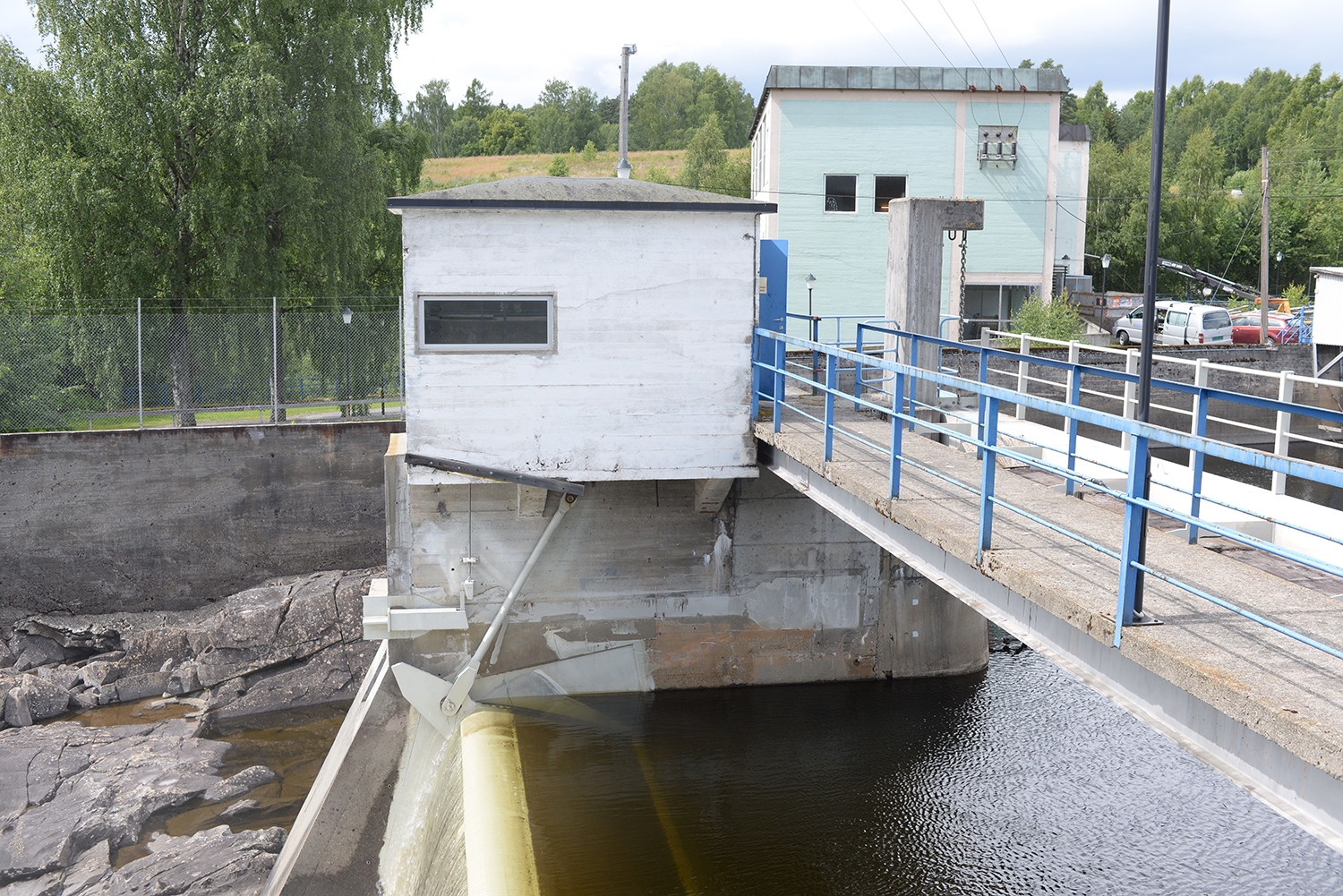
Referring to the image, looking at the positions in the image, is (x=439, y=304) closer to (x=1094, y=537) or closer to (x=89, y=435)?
(x=1094, y=537)

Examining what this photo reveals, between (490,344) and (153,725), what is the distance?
7000mm

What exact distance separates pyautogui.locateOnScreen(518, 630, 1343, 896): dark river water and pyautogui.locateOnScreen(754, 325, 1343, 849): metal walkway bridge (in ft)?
11.3

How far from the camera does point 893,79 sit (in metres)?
30.1

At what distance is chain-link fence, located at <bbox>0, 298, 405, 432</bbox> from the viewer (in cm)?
1681

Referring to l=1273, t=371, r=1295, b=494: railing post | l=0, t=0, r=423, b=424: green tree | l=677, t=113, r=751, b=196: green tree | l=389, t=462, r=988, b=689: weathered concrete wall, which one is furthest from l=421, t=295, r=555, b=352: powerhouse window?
l=677, t=113, r=751, b=196: green tree

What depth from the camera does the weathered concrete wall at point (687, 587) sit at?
11.9 meters

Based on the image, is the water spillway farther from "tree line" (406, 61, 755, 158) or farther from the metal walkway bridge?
"tree line" (406, 61, 755, 158)

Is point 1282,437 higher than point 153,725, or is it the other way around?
point 1282,437

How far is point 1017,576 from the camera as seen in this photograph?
5492mm

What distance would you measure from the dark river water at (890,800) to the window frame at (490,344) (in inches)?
170

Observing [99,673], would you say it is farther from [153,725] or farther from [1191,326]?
[1191,326]

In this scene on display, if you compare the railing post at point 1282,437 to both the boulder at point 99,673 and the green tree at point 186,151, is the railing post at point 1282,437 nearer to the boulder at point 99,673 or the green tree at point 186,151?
the boulder at point 99,673

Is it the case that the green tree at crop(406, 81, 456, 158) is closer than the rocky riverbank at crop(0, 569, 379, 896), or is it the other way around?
the rocky riverbank at crop(0, 569, 379, 896)

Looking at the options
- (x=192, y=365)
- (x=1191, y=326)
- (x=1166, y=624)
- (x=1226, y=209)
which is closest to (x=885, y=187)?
(x=1191, y=326)
